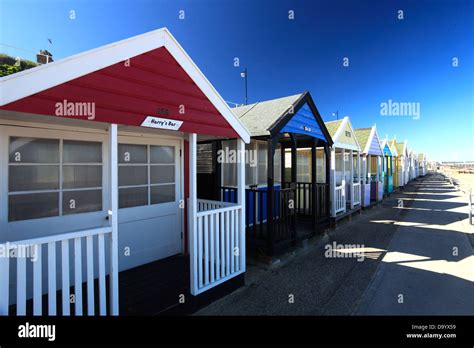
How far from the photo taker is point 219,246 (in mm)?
3902

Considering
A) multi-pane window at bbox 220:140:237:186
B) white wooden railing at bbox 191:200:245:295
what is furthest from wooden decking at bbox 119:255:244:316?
multi-pane window at bbox 220:140:237:186

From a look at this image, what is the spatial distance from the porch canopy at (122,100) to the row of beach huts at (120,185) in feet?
0.04

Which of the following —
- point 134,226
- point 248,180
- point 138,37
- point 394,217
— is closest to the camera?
point 138,37

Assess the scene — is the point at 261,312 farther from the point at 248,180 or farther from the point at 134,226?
the point at 248,180

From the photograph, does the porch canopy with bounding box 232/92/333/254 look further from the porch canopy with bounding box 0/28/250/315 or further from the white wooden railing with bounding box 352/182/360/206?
the white wooden railing with bounding box 352/182/360/206

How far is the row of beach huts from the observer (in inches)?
85.8

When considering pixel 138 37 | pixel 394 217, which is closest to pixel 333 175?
pixel 394 217

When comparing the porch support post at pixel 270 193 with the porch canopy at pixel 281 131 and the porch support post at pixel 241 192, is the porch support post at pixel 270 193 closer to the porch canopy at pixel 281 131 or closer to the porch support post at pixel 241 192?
the porch canopy at pixel 281 131

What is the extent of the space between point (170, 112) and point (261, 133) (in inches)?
87.0

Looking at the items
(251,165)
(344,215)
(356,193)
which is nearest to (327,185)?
(344,215)

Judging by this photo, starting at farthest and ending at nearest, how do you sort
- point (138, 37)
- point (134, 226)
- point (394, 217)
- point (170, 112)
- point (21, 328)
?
point (394, 217)
point (134, 226)
point (170, 112)
point (138, 37)
point (21, 328)

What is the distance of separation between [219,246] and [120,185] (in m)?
1.94

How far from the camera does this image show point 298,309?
3348 millimetres

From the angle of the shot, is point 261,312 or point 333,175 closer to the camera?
point 261,312
